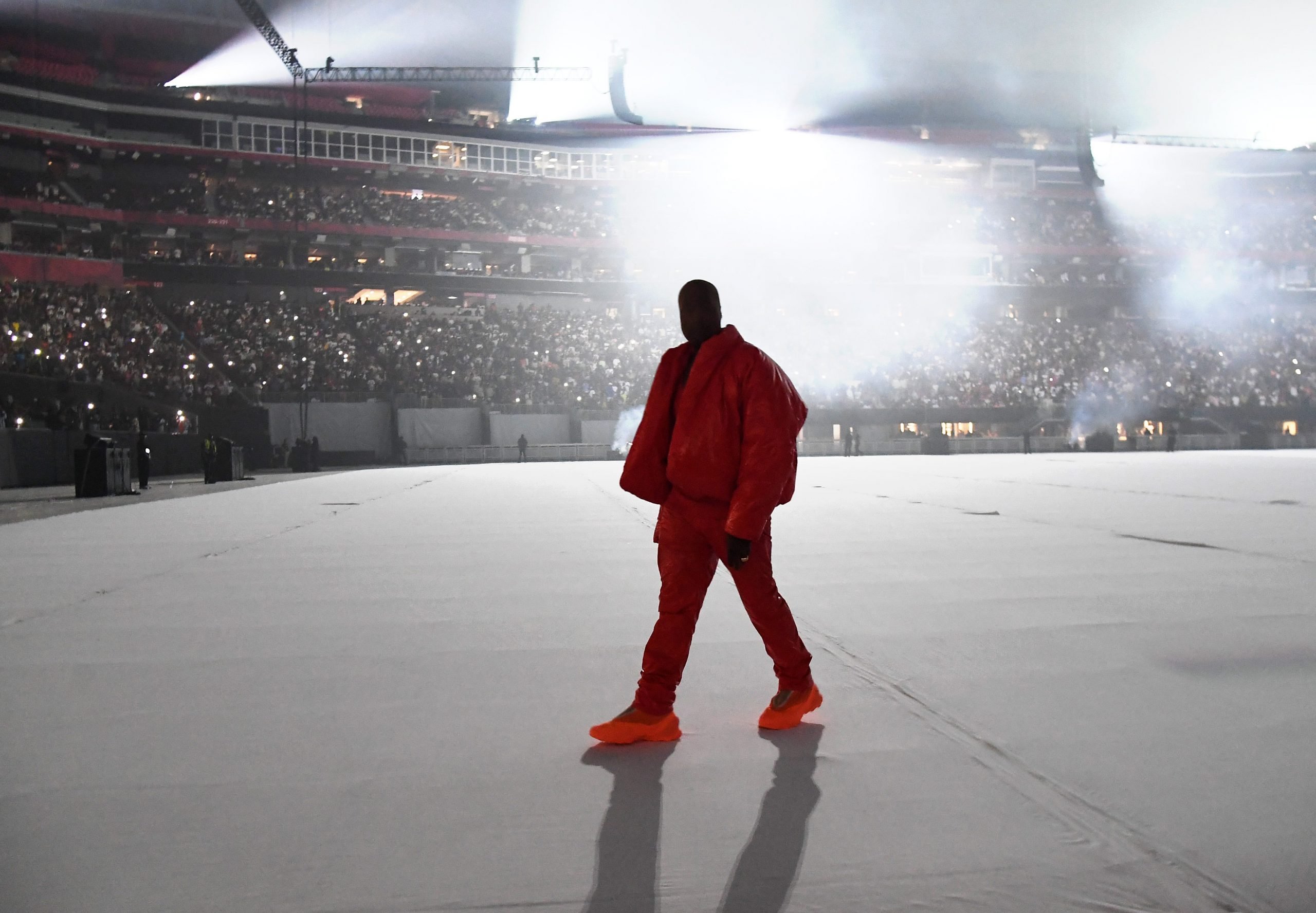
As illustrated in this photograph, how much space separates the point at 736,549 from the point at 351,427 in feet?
137

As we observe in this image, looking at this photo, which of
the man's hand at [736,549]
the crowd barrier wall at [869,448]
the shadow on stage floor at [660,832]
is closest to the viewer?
the shadow on stage floor at [660,832]

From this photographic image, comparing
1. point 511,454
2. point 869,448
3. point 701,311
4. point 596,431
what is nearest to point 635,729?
point 701,311

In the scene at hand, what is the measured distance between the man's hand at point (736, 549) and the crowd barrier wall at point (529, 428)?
41269mm

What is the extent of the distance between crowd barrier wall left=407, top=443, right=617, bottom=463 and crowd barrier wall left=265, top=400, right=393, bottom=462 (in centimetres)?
142

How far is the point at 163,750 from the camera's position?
12.3 feet

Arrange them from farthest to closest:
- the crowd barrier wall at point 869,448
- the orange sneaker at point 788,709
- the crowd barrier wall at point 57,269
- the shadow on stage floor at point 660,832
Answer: the crowd barrier wall at point 869,448, the crowd barrier wall at point 57,269, the orange sneaker at point 788,709, the shadow on stage floor at point 660,832

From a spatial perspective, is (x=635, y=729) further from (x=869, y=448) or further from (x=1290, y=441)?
(x=1290, y=441)

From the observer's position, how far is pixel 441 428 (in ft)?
145

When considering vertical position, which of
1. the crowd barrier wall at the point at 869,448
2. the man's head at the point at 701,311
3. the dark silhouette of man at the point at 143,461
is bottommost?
the crowd barrier wall at the point at 869,448

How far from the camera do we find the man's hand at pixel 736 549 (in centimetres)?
359

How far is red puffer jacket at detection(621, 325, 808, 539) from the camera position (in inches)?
142

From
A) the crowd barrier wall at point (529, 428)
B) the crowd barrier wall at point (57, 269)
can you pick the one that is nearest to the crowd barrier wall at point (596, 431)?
the crowd barrier wall at point (529, 428)

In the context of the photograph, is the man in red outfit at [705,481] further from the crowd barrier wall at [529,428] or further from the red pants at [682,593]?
the crowd barrier wall at [529,428]

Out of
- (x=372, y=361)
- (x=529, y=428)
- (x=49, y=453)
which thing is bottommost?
(x=49, y=453)
